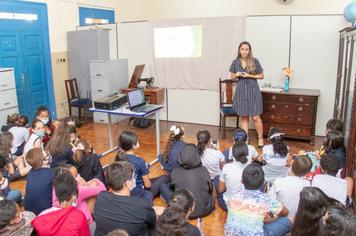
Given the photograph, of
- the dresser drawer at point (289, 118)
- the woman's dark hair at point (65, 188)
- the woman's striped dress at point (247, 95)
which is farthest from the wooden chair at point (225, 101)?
the woman's dark hair at point (65, 188)

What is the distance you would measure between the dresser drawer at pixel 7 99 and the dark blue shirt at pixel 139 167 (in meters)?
3.15

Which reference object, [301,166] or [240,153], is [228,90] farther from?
[301,166]

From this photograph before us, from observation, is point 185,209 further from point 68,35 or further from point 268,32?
Answer: point 68,35

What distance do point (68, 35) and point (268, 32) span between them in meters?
3.95

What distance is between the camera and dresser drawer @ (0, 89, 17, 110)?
526cm

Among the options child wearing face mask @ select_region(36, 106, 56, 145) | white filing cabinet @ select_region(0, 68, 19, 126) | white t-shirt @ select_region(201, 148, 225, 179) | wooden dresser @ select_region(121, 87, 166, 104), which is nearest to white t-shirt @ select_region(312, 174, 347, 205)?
white t-shirt @ select_region(201, 148, 225, 179)

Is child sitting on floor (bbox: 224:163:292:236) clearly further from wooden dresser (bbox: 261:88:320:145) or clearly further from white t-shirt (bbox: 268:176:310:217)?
wooden dresser (bbox: 261:88:320:145)

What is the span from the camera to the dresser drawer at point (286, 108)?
5123mm

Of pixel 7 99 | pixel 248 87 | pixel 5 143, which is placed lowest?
pixel 5 143

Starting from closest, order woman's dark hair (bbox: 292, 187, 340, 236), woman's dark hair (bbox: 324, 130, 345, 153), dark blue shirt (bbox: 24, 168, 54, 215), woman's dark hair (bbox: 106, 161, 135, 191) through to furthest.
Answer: woman's dark hair (bbox: 292, 187, 340, 236) < woman's dark hair (bbox: 106, 161, 135, 191) < dark blue shirt (bbox: 24, 168, 54, 215) < woman's dark hair (bbox: 324, 130, 345, 153)

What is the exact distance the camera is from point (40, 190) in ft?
8.34

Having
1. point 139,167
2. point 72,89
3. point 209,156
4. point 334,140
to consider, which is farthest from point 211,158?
point 72,89

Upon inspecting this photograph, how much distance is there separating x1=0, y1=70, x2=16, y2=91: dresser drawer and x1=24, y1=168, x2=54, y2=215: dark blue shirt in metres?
3.27

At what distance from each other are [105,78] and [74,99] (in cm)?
79
